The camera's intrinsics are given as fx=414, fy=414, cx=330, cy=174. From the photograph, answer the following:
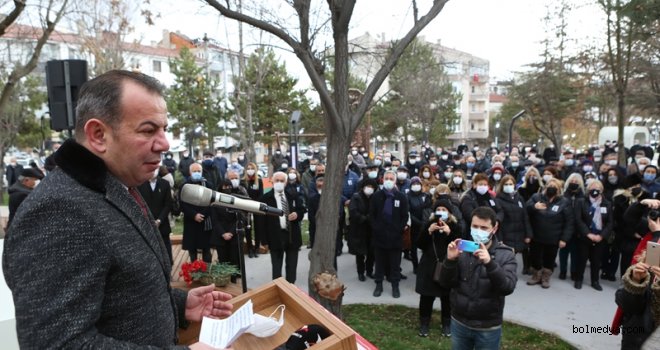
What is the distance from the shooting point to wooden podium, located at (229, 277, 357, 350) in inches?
72.2

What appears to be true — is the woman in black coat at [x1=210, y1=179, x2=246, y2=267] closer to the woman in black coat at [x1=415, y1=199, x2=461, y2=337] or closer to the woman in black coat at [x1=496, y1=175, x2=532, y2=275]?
the woman in black coat at [x1=415, y1=199, x2=461, y2=337]

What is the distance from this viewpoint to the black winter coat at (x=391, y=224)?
675 centimetres

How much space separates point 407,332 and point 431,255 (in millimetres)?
1041

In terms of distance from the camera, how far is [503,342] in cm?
508

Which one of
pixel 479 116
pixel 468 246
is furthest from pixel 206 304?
pixel 479 116

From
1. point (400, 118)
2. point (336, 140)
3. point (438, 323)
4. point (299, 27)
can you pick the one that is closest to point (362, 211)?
point (438, 323)

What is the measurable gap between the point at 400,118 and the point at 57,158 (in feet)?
106

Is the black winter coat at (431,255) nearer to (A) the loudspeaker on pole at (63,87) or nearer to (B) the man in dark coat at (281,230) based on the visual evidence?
(B) the man in dark coat at (281,230)

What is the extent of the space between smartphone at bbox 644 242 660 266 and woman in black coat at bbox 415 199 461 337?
7.61 feet

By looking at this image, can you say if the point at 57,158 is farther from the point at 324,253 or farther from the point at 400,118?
the point at 400,118

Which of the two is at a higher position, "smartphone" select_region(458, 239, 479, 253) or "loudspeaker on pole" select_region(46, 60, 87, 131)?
"loudspeaker on pole" select_region(46, 60, 87, 131)

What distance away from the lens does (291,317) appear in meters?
2.30

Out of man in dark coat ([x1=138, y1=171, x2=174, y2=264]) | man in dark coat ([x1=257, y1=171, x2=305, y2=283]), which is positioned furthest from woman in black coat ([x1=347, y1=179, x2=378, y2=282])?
man in dark coat ([x1=138, y1=171, x2=174, y2=264])

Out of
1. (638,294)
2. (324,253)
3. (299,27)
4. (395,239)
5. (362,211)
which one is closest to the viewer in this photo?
(638,294)
